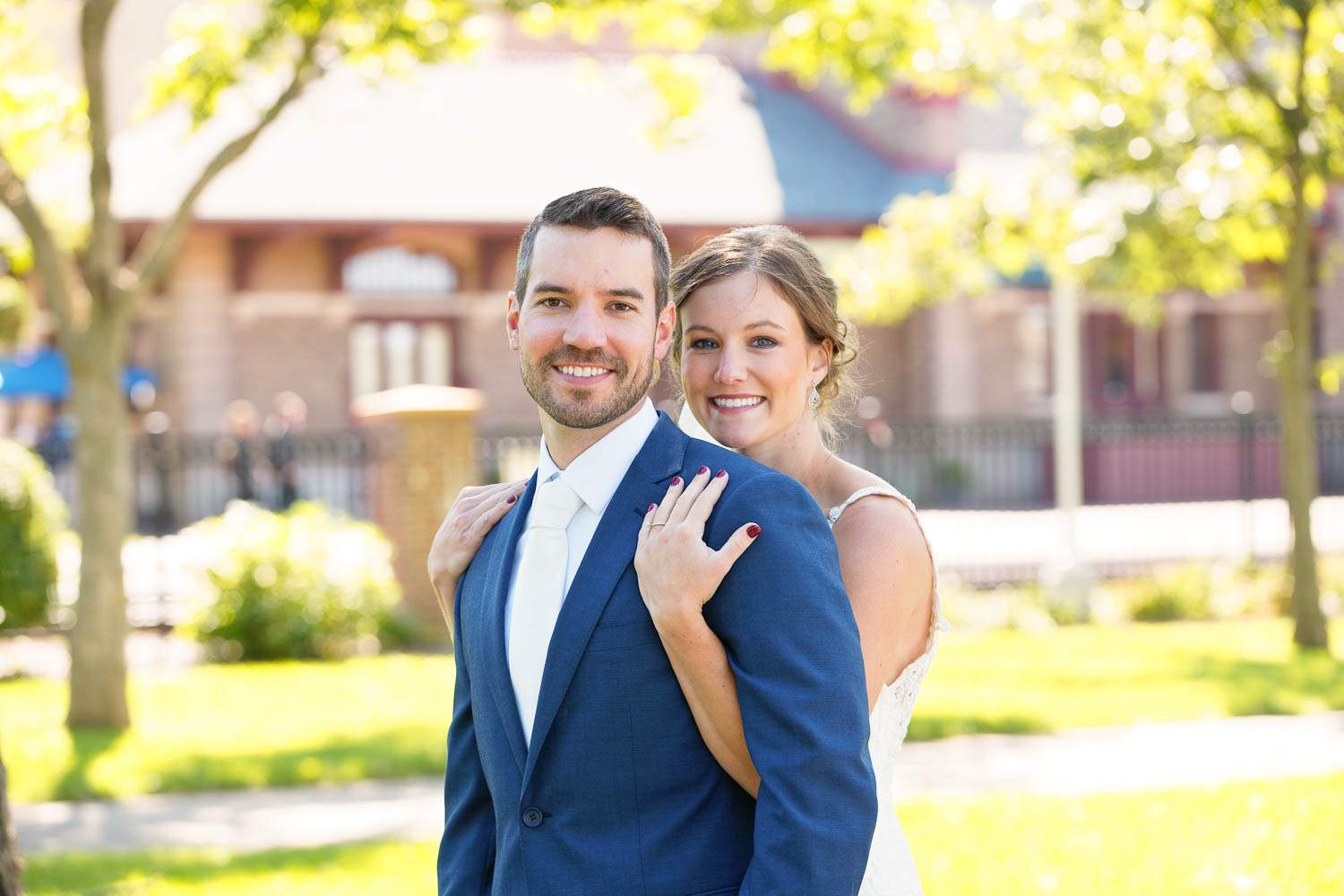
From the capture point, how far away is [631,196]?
99.3 inches

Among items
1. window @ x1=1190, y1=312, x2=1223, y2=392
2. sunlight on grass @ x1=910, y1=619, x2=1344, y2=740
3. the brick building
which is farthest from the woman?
window @ x1=1190, y1=312, x2=1223, y2=392

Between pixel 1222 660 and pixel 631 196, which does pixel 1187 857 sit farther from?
pixel 1222 660

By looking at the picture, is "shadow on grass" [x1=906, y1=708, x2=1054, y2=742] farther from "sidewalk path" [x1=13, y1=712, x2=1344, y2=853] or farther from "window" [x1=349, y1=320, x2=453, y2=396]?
"window" [x1=349, y1=320, x2=453, y2=396]

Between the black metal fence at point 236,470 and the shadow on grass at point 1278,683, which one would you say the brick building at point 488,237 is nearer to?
the black metal fence at point 236,470

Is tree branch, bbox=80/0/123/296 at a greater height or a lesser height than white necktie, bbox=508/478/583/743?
greater

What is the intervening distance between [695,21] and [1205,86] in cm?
449

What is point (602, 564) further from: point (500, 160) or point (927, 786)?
point (500, 160)

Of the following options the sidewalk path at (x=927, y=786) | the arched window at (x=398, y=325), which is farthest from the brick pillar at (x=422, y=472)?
the arched window at (x=398, y=325)

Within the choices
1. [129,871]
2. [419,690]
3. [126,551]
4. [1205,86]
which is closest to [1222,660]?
[1205,86]

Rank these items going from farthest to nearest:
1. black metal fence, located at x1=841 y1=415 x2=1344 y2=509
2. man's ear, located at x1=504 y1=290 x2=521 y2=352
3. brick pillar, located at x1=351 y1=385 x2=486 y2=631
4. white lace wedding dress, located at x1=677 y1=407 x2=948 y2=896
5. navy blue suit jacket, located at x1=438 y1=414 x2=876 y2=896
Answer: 1. black metal fence, located at x1=841 y1=415 x2=1344 y2=509
2. brick pillar, located at x1=351 y1=385 x2=486 y2=631
3. white lace wedding dress, located at x1=677 y1=407 x2=948 y2=896
4. man's ear, located at x1=504 y1=290 x2=521 y2=352
5. navy blue suit jacket, located at x1=438 y1=414 x2=876 y2=896

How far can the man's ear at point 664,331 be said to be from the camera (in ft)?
8.48

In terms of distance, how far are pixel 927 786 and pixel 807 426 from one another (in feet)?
16.5

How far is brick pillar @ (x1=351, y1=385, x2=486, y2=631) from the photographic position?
1341 centimetres

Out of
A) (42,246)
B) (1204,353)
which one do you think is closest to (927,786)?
(42,246)
